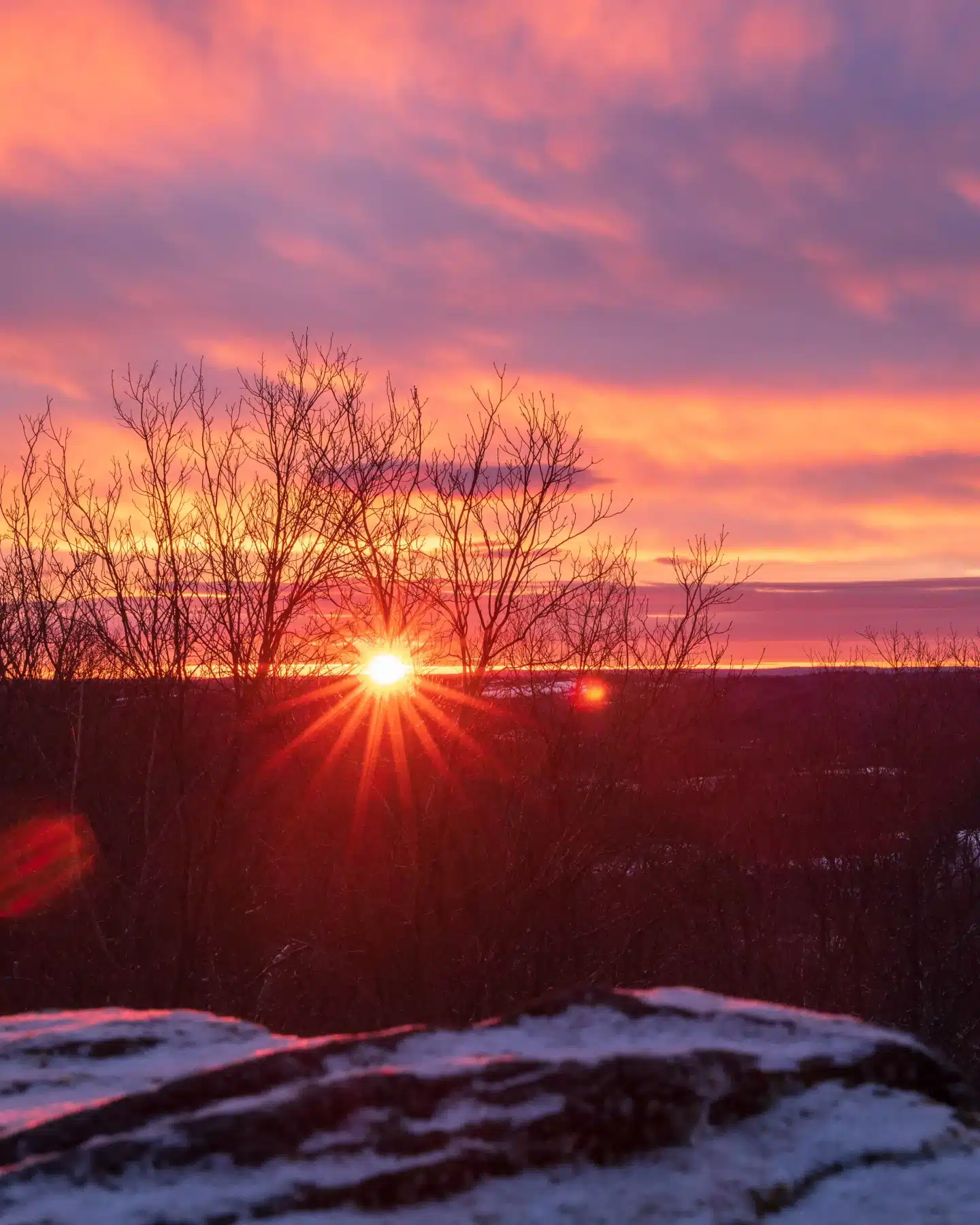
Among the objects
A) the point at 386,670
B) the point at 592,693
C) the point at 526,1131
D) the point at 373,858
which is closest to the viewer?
the point at 526,1131

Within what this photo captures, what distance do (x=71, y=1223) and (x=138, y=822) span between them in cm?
1534

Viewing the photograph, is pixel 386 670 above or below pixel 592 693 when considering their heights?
above

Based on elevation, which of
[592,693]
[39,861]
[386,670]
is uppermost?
[386,670]

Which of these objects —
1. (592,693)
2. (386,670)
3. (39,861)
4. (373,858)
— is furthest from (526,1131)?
(39,861)

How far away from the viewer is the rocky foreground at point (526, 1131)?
154 centimetres

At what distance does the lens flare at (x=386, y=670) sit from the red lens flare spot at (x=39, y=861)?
16.1 ft

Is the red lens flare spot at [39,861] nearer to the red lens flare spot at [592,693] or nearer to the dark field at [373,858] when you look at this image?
the dark field at [373,858]

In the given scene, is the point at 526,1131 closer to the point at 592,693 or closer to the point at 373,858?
the point at 592,693

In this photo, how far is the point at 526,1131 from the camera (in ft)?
5.46

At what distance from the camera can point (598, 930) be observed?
1477 centimetres

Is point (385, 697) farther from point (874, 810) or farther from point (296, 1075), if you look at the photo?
point (874, 810)

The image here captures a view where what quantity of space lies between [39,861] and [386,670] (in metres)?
6.28

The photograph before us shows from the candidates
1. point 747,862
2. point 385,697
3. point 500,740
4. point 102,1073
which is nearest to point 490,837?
point 500,740

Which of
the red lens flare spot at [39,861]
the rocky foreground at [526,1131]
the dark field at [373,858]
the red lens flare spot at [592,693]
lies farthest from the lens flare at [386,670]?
the rocky foreground at [526,1131]
